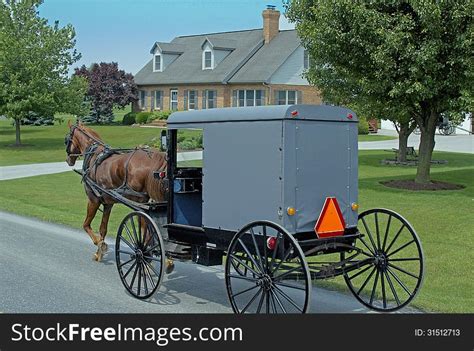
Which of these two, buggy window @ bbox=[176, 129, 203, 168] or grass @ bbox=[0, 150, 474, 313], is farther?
grass @ bbox=[0, 150, 474, 313]

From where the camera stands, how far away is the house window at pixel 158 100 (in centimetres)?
5606

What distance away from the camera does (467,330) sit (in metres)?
6.59

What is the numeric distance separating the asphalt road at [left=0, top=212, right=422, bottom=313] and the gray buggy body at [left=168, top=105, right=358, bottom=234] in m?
1.19

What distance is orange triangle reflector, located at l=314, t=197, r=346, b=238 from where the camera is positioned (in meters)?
7.30

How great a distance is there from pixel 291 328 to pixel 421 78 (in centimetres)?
1351

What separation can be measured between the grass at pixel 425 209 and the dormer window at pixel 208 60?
84.5 feet

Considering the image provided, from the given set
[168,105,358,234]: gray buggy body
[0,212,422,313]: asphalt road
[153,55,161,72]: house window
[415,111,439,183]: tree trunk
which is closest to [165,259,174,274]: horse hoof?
[0,212,422,313]: asphalt road

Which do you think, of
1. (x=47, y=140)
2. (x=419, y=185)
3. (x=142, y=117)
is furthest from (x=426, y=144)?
(x=142, y=117)

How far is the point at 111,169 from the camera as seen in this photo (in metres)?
10.4

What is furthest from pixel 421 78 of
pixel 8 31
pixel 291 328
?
pixel 8 31

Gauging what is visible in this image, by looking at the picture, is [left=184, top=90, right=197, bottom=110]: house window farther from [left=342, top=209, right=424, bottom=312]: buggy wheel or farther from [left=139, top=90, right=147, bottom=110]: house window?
[left=342, top=209, right=424, bottom=312]: buggy wheel

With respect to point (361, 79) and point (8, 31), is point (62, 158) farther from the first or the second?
point (361, 79)

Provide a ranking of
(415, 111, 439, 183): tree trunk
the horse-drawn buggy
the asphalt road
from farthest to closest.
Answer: (415, 111, 439, 183): tree trunk → the asphalt road → the horse-drawn buggy

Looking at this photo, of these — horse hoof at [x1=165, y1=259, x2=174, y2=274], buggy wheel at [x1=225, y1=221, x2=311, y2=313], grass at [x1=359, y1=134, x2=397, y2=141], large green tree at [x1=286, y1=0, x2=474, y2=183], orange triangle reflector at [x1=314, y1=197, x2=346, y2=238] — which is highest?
large green tree at [x1=286, y1=0, x2=474, y2=183]
